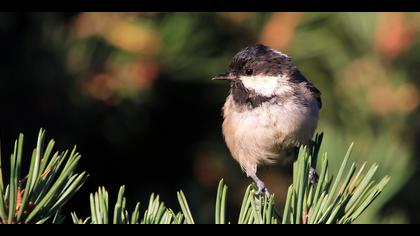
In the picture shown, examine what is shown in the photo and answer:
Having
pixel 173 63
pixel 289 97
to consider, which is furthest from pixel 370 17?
pixel 173 63

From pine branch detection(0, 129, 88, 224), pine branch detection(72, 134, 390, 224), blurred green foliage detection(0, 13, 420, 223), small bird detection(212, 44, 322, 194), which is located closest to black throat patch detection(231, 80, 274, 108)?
small bird detection(212, 44, 322, 194)

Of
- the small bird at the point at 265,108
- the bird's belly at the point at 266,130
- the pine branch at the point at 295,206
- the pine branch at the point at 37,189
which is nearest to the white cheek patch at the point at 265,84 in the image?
the small bird at the point at 265,108

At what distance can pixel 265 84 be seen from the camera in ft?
9.64

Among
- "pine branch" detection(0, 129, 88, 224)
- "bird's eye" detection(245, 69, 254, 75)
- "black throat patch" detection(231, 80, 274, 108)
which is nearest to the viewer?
"pine branch" detection(0, 129, 88, 224)

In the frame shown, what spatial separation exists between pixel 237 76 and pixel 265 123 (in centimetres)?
36

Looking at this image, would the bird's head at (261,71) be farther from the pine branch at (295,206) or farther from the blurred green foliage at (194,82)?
the pine branch at (295,206)

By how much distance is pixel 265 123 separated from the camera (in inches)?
106

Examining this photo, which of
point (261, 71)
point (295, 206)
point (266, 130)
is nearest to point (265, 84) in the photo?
point (261, 71)

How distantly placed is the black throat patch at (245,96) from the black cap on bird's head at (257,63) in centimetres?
6

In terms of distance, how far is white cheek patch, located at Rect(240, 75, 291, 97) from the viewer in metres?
2.86

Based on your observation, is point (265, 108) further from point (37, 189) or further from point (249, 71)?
point (37, 189)

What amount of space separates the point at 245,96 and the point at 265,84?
0.13 metres

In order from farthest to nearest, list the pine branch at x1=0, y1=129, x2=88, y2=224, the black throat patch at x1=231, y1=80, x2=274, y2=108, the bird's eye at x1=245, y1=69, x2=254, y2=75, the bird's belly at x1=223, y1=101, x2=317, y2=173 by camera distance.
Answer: the bird's eye at x1=245, y1=69, x2=254, y2=75 < the black throat patch at x1=231, y1=80, x2=274, y2=108 < the bird's belly at x1=223, y1=101, x2=317, y2=173 < the pine branch at x1=0, y1=129, x2=88, y2=224

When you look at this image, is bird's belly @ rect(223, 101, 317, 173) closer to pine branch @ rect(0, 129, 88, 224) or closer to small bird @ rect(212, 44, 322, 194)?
small bird @ rect(212, 44, 322, 194)
